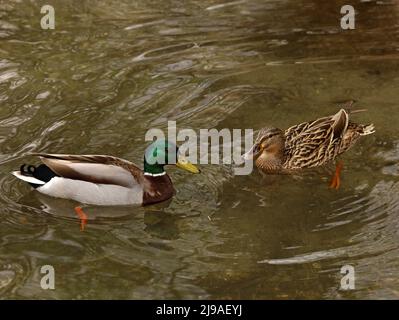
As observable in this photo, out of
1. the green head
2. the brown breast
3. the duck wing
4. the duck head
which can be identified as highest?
the duck head

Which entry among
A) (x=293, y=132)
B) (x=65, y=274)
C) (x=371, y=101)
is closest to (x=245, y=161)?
(x=293, y=132)

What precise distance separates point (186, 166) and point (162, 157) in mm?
244

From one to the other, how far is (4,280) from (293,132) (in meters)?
3.52

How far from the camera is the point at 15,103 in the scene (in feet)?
33.7

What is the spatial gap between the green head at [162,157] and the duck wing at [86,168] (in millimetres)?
329

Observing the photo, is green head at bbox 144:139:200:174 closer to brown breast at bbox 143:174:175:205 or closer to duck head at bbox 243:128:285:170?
brown breast at bbox 143:174:175:205

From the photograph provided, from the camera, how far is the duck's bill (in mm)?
8742

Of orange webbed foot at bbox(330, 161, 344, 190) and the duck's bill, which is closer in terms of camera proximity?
the duck's bill

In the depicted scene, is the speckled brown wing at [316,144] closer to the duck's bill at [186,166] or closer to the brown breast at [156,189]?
the duck's bill at [186,166]

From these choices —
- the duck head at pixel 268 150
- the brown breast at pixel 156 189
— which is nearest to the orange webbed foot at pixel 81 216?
the brown breast at pixel 156 189

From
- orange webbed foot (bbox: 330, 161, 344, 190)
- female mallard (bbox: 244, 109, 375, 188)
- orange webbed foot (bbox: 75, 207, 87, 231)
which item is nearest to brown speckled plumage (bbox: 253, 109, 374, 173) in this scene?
female mallard (bbox: 244, 109, 375, 188)

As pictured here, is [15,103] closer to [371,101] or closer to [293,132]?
[293,132]

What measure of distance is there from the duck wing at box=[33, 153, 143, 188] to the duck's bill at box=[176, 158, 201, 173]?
545 millimetres
